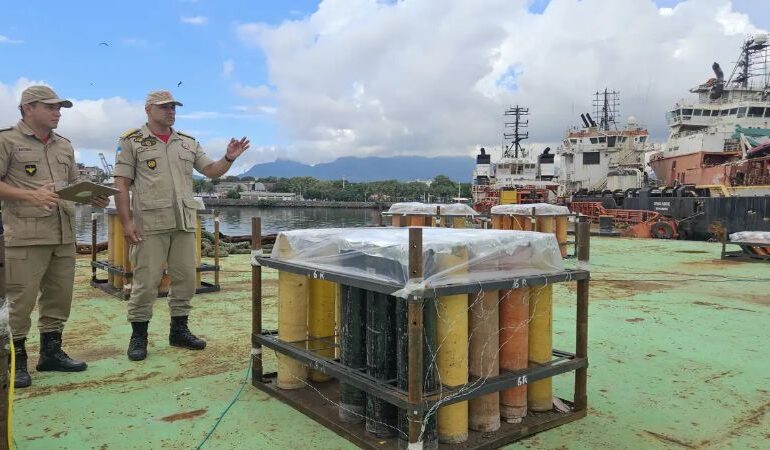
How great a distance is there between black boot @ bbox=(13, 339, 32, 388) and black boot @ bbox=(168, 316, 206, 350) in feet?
3.10

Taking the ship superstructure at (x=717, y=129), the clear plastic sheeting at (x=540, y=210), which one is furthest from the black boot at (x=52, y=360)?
the ship superstructure at (x=717, y=129)

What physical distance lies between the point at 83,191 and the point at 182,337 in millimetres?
1350

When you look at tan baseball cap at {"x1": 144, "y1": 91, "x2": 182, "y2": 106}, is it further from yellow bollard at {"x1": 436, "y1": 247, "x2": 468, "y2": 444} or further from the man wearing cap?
yellow bollard at {"x1": 436, "y1": 247, "x2": 468, "y2": 444}

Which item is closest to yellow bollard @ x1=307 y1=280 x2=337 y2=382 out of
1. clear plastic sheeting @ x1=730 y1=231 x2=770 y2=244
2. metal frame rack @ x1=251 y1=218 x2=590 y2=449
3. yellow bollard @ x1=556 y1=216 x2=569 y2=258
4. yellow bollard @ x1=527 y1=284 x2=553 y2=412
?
metal frame rack @ x1=251 y1=218 x2=590 y2=449

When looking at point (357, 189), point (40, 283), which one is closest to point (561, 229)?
point (40, 283)

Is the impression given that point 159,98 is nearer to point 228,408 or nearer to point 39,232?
point 39,232

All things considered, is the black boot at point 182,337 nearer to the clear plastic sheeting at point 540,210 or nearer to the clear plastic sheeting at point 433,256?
the clear plastic sheeting at point 433,256

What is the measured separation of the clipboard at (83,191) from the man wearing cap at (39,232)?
8 cm

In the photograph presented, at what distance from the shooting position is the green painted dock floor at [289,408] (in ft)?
8.41

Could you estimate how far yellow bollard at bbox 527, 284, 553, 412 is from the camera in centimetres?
281

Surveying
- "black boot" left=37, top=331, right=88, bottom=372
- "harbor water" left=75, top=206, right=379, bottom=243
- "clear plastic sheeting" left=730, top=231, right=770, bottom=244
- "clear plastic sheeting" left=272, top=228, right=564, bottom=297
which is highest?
"clear plastic sheeting" left=272, top=228, right=564, bottom=297

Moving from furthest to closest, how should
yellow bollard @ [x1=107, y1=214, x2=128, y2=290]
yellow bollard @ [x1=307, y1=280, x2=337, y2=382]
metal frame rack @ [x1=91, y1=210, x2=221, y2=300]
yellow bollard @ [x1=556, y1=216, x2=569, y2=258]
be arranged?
yellow bollard @ [x1=556, y1=216, x2=569, y2=258]
yellow bollard @ [x1=107, y1=214, x2=128, y2=290]
metal frame rack @ [x1=91, y1=210, x2=221, y2=300]
yellow bollard @ [x1=307, y1=280, x2=337, y2=382]

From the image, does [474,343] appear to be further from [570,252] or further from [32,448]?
[570,252]

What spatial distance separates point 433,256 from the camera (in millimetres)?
2352
